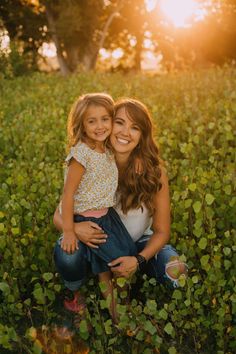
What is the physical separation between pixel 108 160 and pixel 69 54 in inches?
1184

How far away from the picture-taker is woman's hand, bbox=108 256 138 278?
3.58 metres

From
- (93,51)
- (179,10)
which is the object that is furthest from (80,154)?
(179,10)

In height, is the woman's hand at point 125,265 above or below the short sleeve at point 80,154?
below

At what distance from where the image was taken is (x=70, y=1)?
28.1 metres

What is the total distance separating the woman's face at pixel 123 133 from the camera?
3.75 m

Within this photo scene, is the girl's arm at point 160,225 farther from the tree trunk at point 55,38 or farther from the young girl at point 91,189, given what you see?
the tree trunk at point 55,38

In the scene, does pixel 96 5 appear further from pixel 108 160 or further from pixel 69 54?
pixel 108 160

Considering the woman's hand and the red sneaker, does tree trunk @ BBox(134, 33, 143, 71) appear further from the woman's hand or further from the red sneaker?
the woman's hand

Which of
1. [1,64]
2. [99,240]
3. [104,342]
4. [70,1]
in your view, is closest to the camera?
[104,342]

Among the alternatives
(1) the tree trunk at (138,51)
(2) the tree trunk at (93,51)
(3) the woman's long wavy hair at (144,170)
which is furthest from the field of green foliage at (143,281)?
(1) the tree trunk at (138,51)

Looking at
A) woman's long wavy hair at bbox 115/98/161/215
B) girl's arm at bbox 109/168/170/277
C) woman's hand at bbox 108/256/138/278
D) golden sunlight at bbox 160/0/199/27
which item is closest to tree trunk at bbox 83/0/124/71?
golden sunlight at bbox 160/0/199/27

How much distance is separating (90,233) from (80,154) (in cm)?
54

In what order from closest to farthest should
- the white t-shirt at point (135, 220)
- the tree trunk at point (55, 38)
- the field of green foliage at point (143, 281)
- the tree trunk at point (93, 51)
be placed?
A: the field of green foliage at point (143, 281), the white t-shirt at point (135, 220), the tree trunk at point (55, 38), the tree trunk at point (93, 51)

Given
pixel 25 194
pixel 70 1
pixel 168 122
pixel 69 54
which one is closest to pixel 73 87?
pixel 168 122
